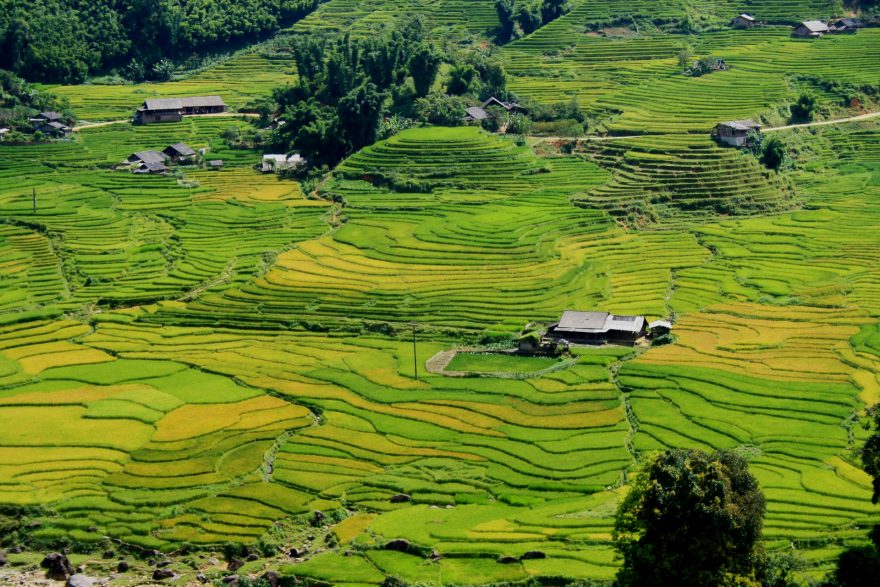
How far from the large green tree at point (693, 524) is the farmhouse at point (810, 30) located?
8004cm

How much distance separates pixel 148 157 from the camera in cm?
9981

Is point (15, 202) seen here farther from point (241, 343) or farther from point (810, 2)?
point (810, 2)

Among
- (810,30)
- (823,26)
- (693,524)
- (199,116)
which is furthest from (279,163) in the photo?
(693,524)

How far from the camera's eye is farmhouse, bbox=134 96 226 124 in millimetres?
108000

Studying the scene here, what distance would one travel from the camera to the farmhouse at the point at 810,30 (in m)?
116

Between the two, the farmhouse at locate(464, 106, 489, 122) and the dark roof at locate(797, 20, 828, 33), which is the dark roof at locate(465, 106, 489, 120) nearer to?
the farmhouse at locate(464, 106, 489, 122)

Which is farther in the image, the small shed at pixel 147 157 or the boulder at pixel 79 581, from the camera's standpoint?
the small shed at pixel 147 157

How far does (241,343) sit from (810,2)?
71014 mm

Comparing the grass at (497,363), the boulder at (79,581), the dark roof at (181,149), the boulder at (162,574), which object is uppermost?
the boulder at (162,574)

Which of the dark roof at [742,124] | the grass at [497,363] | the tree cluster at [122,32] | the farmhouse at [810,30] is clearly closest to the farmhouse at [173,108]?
the tree cluster at [122,32]

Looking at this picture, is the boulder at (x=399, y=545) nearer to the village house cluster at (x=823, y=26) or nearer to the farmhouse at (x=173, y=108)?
the farmhouse at (x=173, y=108)

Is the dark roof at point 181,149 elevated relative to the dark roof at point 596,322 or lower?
lower

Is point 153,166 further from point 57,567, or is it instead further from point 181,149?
point 57,567

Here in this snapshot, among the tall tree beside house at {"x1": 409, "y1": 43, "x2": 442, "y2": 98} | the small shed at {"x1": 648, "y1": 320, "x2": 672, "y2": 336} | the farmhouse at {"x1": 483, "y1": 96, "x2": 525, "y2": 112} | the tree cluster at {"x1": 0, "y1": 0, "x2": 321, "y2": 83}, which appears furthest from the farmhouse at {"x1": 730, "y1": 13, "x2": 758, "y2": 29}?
the small shed at {"x1": 648, "y1": 320, "x2": 672, "y2": 336}
